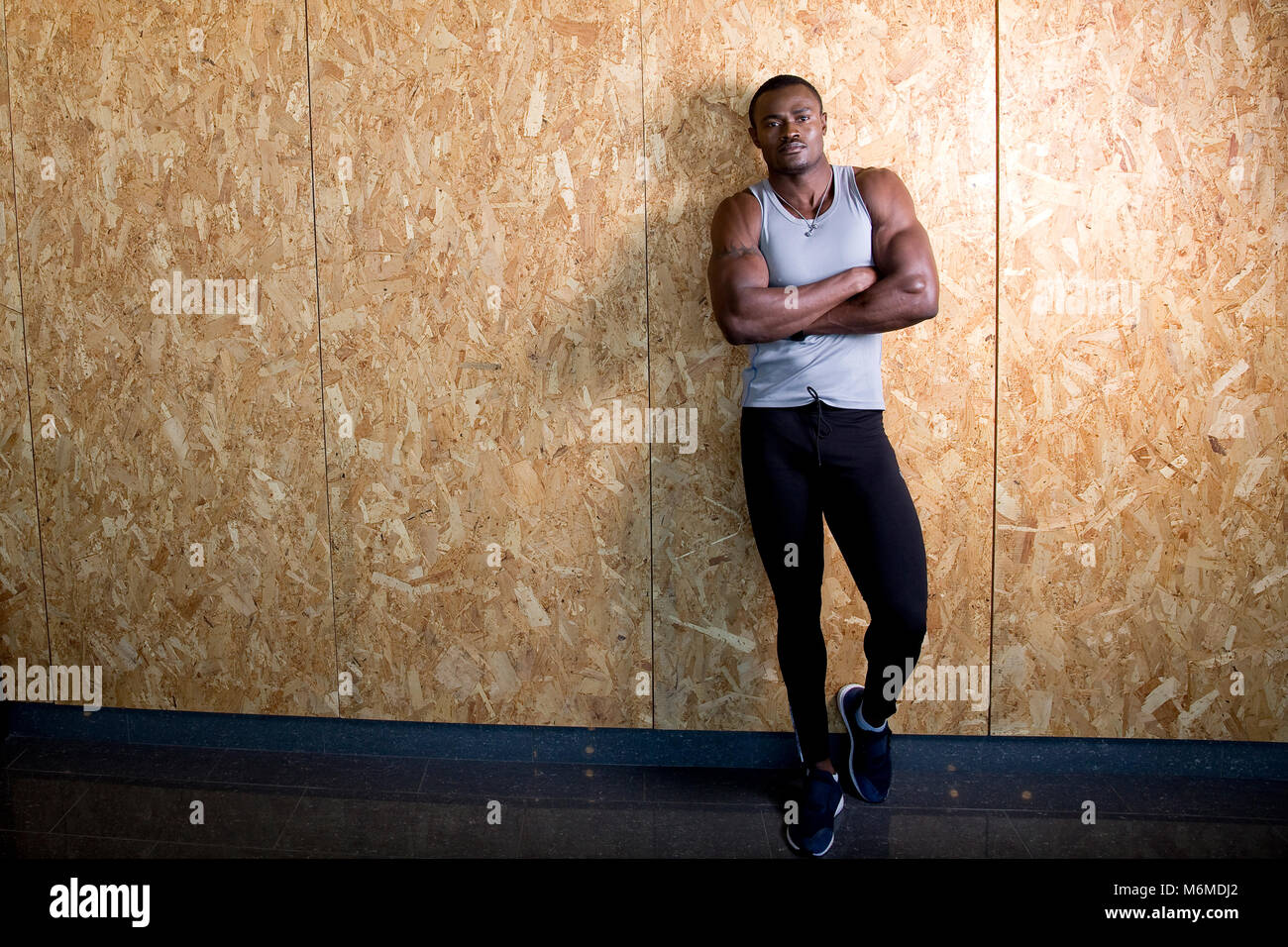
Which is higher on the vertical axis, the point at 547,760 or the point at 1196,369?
the point at 1196,369

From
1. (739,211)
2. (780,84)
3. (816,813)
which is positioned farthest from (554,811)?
(780,84)

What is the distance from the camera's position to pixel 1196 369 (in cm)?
273

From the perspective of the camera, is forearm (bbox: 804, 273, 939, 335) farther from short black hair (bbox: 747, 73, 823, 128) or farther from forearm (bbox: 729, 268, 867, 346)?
short black hair (bbox: 747, 73, 823, 128)

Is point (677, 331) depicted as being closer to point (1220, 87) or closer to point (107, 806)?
point (1220, 87)

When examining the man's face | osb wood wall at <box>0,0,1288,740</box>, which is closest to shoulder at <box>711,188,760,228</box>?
the man's face

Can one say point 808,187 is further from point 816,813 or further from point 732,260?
point 816,813

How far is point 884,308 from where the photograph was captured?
2408 mm

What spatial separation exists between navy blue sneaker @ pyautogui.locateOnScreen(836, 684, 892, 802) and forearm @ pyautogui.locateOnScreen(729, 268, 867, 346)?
3.75ft

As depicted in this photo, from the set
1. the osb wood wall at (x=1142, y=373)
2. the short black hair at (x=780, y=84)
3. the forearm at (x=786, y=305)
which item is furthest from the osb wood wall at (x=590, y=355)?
the forearm at (x=786, y=305)

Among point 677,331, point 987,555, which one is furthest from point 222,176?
point 987,555

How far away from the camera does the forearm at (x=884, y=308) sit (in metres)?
2.40

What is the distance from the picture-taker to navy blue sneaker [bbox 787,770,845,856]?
2.45 meters

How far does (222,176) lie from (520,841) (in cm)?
224
